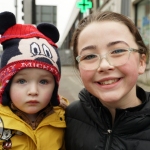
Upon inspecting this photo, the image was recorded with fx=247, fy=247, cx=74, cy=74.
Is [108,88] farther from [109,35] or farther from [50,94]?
[50,94]

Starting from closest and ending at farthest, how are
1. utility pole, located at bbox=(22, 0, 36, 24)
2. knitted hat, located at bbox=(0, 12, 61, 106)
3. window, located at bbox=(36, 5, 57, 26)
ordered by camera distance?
knitted hat, located at bbox=(0, 12, 61, 106), utility pole, located at bbox=(22, 0, 36, 24), window, located at bbox=(36, 5, 57, 26)

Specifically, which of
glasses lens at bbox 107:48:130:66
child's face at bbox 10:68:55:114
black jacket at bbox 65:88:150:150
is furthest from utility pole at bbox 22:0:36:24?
glasses lens at bbox 107:48:130:66

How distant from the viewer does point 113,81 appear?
4.86ft

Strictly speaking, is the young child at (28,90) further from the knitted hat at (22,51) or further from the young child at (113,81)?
the young child at (113,81)

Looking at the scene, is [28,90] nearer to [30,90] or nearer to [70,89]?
[30,90]

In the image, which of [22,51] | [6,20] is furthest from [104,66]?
[6,20]

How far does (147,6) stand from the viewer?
30.0 ft

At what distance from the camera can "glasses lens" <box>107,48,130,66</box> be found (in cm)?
147

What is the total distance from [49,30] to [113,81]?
0.98 m

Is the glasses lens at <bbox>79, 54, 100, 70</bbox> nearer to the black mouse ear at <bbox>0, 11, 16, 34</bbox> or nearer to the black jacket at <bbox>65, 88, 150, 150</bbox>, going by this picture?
the black jacket at <bbox>65, 88, 150, 150</bbox>

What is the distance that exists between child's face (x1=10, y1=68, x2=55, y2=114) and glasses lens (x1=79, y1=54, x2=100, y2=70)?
1.50 ft

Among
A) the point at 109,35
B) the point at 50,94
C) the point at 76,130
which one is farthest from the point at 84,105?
the point at 109,35

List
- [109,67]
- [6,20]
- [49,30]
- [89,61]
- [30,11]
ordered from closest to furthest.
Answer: [109,67], [89,61], [6,20], [49,30], [30,11]

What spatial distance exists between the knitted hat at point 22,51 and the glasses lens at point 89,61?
43cm
